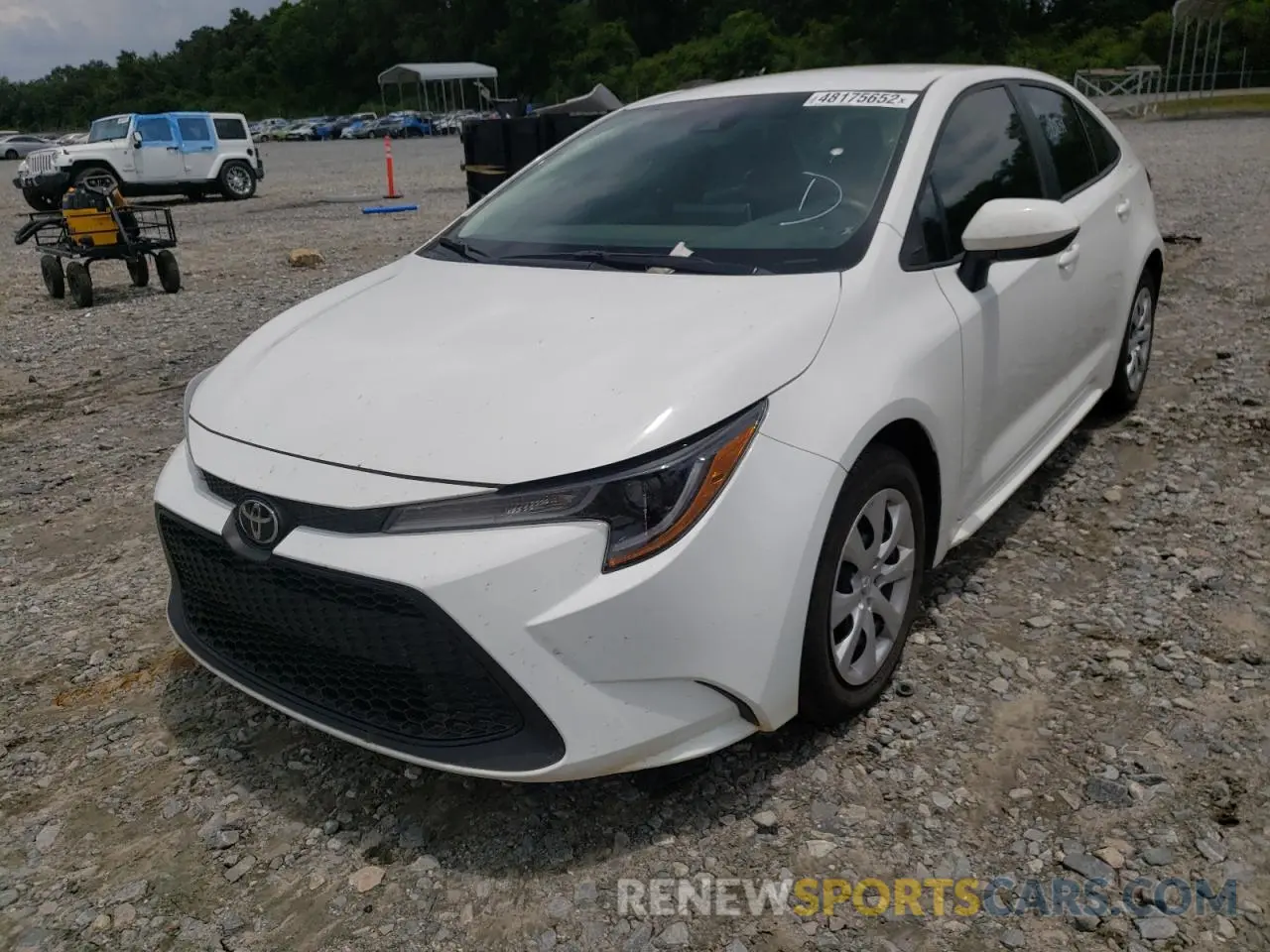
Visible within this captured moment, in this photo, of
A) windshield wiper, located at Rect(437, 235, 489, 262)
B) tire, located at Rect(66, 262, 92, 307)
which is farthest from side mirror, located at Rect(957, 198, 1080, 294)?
tire, located at Rect(66, 262, 92, 307)

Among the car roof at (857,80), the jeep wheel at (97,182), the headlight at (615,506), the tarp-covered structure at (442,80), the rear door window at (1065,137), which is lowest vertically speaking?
the headlight at (615,506)

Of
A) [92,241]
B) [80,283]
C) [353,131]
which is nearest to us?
[80,283]

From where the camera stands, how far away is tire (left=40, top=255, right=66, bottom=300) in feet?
30.6

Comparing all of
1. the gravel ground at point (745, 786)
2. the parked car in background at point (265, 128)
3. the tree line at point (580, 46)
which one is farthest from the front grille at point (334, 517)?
the parked car in background at point (265, 128)

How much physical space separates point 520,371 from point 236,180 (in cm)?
1994

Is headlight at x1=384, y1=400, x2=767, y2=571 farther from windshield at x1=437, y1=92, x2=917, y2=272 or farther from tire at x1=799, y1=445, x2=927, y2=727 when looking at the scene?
windshield at x1=437, y1=92, x2=917, y2=272

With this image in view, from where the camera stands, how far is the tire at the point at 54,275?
9312 millimetres

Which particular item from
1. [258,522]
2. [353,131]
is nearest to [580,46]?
[353,131]

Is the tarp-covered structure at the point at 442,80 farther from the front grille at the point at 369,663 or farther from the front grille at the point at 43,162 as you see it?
the front grille at the point at 369,663

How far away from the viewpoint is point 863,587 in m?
2.60

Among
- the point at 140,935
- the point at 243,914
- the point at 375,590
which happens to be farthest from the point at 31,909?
the point at 375,590

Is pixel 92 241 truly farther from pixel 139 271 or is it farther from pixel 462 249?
pixel 462 249

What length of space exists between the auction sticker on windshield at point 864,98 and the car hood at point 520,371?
0.92 metres

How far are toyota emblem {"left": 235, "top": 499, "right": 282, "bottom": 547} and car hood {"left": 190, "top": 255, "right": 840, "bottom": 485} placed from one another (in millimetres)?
146
